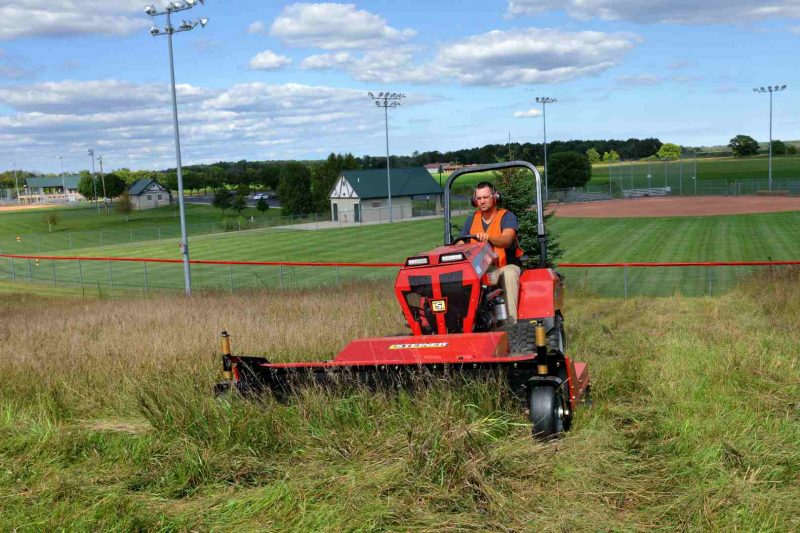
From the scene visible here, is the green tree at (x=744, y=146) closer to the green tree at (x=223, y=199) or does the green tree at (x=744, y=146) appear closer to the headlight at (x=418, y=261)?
the green tree at (x=223, y=199)

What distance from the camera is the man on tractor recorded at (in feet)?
25.8

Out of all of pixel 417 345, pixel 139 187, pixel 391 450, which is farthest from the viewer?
pixel 139 187

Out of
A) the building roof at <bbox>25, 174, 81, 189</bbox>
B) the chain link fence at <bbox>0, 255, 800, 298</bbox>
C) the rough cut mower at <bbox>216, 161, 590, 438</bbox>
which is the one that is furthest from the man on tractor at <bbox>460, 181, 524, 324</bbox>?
the building roof at <bbox>25, 174, 81, 189</bbox>

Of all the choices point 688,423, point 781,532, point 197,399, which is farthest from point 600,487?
point 197,399

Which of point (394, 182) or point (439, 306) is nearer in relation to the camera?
point (439, 306)

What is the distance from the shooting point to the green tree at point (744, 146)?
144750 mm

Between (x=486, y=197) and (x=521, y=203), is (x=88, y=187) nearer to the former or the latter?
(x=521, y=203)

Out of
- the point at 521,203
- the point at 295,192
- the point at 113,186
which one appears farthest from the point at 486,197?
the point at 113,186

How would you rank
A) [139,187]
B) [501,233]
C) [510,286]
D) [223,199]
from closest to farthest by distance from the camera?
[510,286], [501,233], [223,199], [139,187]

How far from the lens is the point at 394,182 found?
3204 inches

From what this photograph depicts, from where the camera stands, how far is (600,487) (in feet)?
17.4

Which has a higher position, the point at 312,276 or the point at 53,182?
the point at 53,182

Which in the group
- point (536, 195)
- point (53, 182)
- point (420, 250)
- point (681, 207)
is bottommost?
point (420, 250)

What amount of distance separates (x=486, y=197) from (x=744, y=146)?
15347 centimetres
